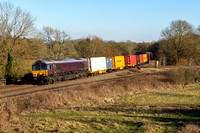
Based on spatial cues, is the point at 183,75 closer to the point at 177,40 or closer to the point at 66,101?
the point at 66,101

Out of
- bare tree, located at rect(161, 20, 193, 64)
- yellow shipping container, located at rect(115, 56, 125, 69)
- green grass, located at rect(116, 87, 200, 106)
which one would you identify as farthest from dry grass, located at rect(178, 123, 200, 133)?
bare tree, located at rect(161, 20, 193, 64)

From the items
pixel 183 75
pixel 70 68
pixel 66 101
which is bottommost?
pixel 66 101

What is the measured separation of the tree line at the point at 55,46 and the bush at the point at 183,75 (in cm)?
1369

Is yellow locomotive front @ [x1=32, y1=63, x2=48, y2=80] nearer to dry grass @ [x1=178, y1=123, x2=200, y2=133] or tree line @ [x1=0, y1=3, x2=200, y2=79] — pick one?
tree line @ [x1=0, y1=3, x2=200, y2=79]

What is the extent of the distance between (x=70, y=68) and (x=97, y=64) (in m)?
7.41

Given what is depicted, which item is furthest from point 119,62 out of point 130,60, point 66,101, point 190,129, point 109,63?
point 190,129

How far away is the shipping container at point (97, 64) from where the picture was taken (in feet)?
102

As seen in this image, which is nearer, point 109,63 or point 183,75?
point 183,75

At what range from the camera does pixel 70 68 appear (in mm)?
26156

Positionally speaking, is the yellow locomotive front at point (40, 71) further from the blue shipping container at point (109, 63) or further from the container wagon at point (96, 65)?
the blue shipping container at point (109, 63)

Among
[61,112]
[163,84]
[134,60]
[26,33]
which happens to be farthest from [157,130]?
[134,60]

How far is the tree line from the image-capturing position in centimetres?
2633

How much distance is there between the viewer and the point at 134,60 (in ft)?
145

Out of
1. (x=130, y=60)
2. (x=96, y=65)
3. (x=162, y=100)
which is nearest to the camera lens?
(x=162, y=100)
